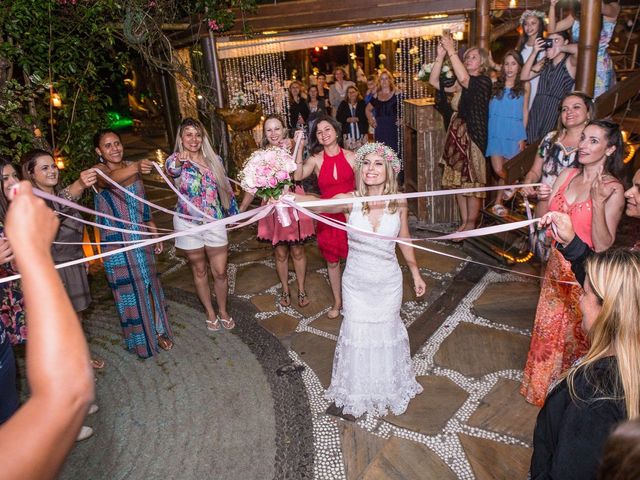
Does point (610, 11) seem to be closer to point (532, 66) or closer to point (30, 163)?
point (532, 66)

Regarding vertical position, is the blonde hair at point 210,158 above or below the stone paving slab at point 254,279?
above

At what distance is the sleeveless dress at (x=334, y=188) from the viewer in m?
4.45

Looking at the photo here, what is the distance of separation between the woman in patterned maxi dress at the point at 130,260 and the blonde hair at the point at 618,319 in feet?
11.1

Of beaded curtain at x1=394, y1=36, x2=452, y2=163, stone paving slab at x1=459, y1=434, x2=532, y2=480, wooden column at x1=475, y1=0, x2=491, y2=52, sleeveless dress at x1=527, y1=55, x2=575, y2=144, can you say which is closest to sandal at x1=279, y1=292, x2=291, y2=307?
stone paving slab at x1=459, y1=434, x2=532, y2=480

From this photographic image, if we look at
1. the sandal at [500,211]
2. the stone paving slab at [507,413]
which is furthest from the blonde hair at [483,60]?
the stone paving slab at [507,413]

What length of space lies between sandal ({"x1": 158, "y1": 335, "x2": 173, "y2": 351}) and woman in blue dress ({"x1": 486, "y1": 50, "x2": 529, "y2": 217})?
159 inches

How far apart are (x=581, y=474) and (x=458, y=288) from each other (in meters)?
3.76

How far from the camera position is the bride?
3275 mm

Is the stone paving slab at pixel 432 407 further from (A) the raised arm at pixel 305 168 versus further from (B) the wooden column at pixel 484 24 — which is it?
(B) the wooden column at pixel 484 24

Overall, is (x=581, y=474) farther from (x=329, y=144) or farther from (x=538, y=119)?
(x=538, y=119)

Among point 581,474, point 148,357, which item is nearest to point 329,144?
point 148,357

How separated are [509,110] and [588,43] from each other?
1.18m

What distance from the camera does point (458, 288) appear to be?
511 cm

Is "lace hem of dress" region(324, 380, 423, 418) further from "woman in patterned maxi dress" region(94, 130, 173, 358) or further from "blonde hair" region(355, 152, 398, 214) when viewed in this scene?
"woman in patterned maxi dress" region(94, 130, 173, 358)
